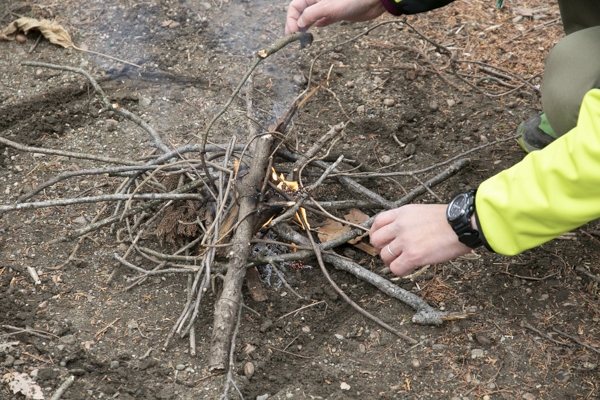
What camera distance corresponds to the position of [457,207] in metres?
1.86

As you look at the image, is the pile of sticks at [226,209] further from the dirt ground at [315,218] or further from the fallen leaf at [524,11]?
the fallen leaf at [524,11]

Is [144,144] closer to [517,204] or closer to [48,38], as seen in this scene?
[48,38]

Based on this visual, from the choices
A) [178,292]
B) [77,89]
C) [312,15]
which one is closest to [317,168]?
[312,15]

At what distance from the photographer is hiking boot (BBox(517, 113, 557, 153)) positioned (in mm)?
3064

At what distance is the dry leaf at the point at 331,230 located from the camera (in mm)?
2822

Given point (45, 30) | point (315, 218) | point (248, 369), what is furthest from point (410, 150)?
point (45, 30)

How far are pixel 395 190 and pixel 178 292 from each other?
3.99 ft

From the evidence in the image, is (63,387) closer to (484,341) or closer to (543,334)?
(484,341)

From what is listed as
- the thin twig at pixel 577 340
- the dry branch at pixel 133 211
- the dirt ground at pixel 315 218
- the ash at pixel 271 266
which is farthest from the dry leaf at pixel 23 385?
the thin twig at pixel 577 340

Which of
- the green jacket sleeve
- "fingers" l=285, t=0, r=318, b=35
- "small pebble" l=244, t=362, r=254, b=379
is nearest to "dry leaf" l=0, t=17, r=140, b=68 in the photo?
"fingers" l=285, t=0, r=318, b=35

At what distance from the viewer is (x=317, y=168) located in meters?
3.07

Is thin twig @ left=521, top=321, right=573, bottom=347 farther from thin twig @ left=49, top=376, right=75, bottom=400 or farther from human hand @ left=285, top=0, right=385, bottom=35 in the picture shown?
thin twig @ left=49, top=376, right=75, bottom=400

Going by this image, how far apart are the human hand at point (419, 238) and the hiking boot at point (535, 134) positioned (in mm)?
1417

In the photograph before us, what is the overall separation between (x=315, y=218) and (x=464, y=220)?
1.19m
